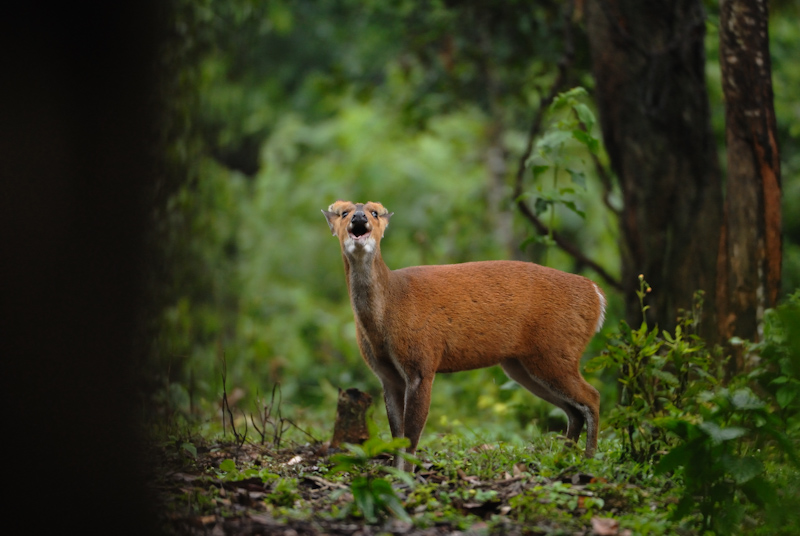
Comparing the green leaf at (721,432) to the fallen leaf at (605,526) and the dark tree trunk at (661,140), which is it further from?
the dark tree trunk at (661,140)

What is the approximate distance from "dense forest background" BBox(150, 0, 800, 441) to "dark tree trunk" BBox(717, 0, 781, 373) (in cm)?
81

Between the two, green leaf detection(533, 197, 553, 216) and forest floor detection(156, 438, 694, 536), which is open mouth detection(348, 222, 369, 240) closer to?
forest floor detection(156, 438, 694, 536)

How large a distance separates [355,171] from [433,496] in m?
10.4

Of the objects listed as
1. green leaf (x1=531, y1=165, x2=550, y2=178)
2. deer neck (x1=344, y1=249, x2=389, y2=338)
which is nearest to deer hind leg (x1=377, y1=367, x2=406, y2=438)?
deer neck (x1=344, y1=249, x2=389, y2=338)

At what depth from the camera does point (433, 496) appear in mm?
4133

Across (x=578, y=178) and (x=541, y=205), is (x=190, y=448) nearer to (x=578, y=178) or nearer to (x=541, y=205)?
(x=541, y=205)

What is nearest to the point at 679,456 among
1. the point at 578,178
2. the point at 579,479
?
the point at 579,479

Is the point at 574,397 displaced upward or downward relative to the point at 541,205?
downward

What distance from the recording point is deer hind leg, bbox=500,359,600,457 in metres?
5.13

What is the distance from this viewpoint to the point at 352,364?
10.1 metres

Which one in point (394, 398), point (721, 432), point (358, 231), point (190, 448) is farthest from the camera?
point (394, 398)

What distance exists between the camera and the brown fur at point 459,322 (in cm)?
489

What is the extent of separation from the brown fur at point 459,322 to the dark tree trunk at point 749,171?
1.23 m

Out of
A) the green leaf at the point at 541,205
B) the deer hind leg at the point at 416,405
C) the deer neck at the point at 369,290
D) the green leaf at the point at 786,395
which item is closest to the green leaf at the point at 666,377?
the green leaf at the point at 786,395
